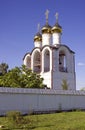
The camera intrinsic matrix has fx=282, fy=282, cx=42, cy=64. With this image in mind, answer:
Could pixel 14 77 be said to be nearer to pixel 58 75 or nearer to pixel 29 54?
A: pixel 58 75

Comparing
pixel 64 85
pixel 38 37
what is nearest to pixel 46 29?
pixel 38 37

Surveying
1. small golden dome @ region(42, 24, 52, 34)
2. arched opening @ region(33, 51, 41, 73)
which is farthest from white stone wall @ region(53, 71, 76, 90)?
small golden dome @ region(42, 24, 52, 34)

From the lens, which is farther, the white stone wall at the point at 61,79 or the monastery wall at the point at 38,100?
the white stone wall at the point at 61,79

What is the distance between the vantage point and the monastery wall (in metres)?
22.3

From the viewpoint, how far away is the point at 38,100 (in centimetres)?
2467

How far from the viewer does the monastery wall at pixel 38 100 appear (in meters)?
22.3

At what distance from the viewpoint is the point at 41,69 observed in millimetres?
42531

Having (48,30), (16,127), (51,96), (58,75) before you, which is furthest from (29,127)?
(48,30)

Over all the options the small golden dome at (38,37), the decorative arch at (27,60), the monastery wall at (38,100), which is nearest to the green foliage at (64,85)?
the decorative arch at (27,60)

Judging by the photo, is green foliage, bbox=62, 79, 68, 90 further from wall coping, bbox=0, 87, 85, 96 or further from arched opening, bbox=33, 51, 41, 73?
wall coping, bbox=0, 87, 85, 96

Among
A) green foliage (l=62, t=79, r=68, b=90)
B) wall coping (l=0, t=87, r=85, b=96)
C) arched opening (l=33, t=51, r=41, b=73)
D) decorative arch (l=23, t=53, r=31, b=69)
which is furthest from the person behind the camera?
decorative arch (l=23, t=53, r=31, b=69)

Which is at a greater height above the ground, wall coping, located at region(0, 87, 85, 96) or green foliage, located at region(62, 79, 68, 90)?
green foliage, located at region(62, 79, 68, 90)

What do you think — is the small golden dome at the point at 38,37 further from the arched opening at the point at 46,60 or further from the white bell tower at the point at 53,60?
the arched opening at the point at 46,60

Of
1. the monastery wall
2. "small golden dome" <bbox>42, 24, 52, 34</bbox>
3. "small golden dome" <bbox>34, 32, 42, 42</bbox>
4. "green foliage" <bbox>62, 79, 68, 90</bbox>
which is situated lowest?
the monastery wall
